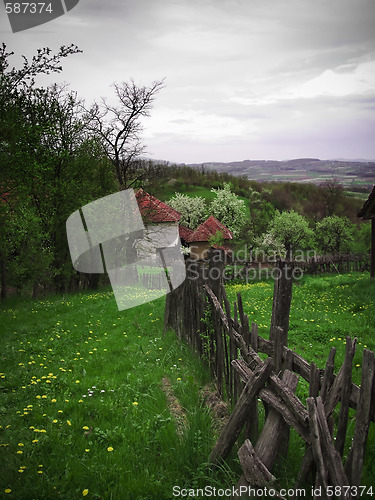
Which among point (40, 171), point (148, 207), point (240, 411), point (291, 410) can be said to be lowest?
point (240, 411)

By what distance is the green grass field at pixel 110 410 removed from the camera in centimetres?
303

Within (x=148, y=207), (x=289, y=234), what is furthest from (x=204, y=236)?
(x=148, y=207)

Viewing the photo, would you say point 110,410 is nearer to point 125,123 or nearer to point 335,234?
point 125,123

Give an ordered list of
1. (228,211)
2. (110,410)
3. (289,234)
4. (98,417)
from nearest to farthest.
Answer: (98,417) → (110,410) → (289,234) → (228,211)

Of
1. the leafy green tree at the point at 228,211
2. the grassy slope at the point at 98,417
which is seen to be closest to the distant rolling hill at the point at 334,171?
the leafy green tree at the point at 228,211

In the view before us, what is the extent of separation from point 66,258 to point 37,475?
1609cm

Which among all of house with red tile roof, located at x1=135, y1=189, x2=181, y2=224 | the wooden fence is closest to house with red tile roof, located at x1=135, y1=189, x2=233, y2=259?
house with red tile roof, located at x1=135, y1=189, x2=181, y2=224

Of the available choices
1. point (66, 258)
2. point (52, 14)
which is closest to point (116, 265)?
point (66, 258)

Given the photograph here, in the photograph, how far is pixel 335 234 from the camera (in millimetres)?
44812

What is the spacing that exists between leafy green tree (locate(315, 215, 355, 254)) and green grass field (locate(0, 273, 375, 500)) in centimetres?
3799

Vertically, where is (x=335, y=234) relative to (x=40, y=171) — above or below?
below

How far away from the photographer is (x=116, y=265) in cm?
2145

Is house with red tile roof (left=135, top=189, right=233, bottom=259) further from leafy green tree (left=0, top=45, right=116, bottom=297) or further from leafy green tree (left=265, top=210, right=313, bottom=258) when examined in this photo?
leafy green tree (left=0, top=45, right=116, bottom=297)

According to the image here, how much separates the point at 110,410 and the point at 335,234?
1785 inches
